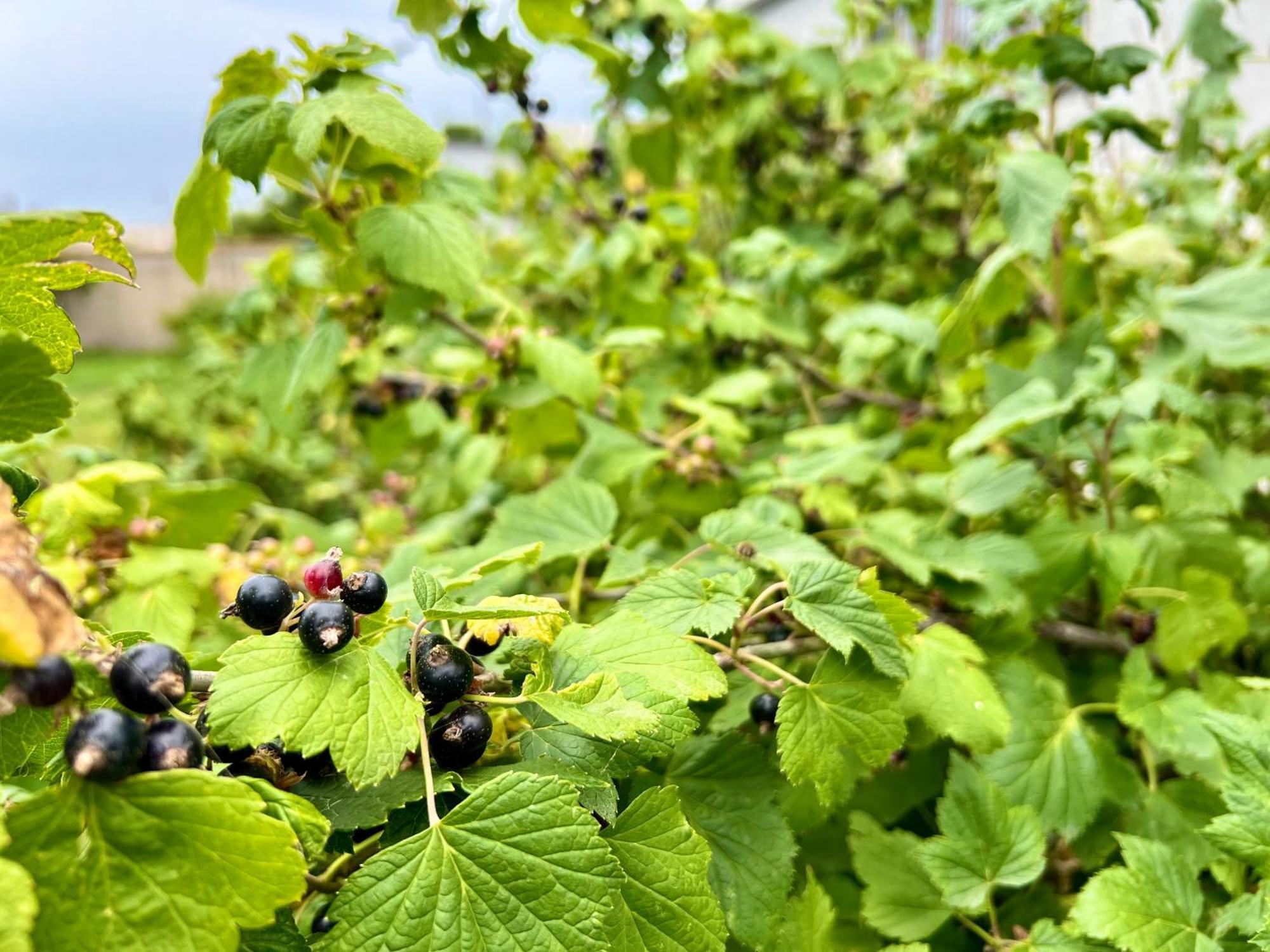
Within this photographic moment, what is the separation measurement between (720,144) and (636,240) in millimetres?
956

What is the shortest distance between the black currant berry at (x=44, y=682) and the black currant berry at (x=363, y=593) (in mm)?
196

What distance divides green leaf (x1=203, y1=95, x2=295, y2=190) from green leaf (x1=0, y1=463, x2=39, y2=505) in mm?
515

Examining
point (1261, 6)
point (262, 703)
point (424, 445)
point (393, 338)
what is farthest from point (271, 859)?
point (1261, 6)

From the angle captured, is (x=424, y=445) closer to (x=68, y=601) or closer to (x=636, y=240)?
(x=636, y=240)

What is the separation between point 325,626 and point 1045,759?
0.88m

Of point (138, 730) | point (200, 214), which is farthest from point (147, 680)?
point (200, 214)

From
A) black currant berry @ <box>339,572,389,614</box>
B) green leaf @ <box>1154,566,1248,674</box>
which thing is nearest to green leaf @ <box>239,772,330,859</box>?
black currant berry @ <box>339,572,389,614</box>

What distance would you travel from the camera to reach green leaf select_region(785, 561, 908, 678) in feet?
2.23

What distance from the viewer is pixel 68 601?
391 mm

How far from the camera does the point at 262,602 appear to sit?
55cm

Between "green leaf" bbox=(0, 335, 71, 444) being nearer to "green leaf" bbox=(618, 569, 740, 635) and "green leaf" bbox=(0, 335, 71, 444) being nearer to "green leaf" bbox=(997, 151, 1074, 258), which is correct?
"green leaf" bbox=(618, 569, 740, 635)

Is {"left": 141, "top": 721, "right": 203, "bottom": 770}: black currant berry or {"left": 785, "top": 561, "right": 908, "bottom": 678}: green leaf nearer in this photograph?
{"left": 141, "top": 721, "right": 203, "bottom": 770}: black currant berry

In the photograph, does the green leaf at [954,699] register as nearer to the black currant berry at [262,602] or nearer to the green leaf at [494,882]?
the green leaf at [494,882]

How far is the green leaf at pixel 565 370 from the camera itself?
1.28 m
